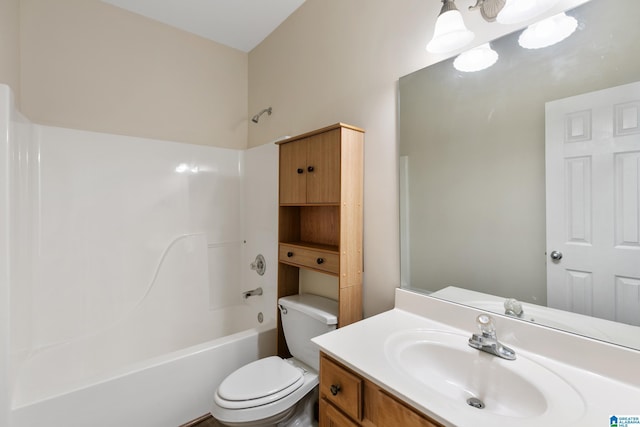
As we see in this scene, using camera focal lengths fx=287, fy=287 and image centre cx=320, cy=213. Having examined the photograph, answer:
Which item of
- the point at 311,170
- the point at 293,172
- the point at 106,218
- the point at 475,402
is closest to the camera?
the point at 475,402

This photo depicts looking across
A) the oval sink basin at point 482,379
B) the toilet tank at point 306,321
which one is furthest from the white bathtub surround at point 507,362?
the toilet tank at point 306,321

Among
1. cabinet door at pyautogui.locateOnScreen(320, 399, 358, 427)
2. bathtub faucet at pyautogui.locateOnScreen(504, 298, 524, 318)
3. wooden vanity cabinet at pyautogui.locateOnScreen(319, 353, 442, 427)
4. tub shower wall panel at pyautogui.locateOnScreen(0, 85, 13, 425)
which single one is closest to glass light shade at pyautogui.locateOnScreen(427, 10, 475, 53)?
bathtub faucet at pyautogui.locateOnScreen(504, 298, 524, 318)

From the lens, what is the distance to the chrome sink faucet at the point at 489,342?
3.05 ft

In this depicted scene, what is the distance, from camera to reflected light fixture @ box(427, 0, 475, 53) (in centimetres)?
109

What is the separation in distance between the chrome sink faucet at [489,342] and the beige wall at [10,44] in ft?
8.14

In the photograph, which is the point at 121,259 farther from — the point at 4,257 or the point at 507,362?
the point at 507,362

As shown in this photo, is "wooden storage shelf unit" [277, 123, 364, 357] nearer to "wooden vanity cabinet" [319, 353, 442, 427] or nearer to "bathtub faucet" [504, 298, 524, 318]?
"wooden vanity cabinet" [319, 353, 442, 427]

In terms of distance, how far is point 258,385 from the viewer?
1337mm

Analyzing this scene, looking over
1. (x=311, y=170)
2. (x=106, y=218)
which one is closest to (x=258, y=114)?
(x=311, y=170)

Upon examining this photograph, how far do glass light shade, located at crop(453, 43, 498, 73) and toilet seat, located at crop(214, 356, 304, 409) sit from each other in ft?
5.15

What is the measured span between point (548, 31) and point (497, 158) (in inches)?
17.0

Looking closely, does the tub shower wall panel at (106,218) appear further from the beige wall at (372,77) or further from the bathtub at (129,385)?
the beige wall at (372,77)

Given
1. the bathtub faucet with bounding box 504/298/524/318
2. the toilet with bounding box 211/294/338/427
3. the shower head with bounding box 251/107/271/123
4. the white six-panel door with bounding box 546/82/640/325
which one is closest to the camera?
the white six-panel door with bounding box 546/82/640/325

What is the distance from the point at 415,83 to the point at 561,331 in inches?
43.7
